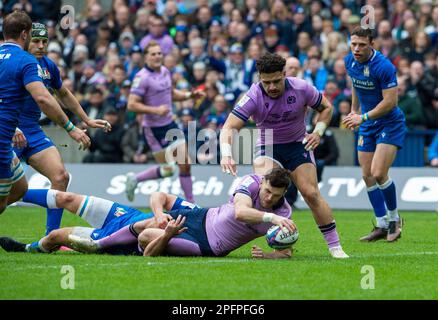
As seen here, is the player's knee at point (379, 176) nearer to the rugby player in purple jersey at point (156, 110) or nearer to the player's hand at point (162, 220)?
the player's hand at point (162, 220)

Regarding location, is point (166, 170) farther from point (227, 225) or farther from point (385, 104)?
point (227, 225)

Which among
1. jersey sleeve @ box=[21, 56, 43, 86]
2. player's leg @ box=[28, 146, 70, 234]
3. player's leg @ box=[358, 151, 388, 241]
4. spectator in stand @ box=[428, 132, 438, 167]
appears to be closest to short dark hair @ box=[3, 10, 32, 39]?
jersey sleeve @ box=[21, 56, 43, 86]

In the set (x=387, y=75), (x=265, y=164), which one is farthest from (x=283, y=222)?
(x=387, y=75)

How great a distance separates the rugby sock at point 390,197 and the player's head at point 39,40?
16.3 feet

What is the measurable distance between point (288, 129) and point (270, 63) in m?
0.95

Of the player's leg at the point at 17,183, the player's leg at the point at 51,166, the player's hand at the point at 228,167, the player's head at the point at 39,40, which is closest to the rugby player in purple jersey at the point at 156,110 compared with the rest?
the player's head at the point at 39,40

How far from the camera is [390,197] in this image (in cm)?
1373

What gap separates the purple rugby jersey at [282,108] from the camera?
10906 millimetres

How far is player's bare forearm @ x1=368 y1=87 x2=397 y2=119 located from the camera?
1284cm

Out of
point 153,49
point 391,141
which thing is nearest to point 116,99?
point 153,49

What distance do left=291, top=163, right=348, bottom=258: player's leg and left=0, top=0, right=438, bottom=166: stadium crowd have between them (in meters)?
8.73

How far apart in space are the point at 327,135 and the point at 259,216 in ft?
34.0

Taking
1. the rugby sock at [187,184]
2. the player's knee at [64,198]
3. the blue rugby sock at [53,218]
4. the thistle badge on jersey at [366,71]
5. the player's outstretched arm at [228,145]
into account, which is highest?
the thistle badge on jersey at [366,71]

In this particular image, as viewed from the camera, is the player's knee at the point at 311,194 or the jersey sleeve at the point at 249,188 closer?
the jersey sleeve at the point at 249,188
